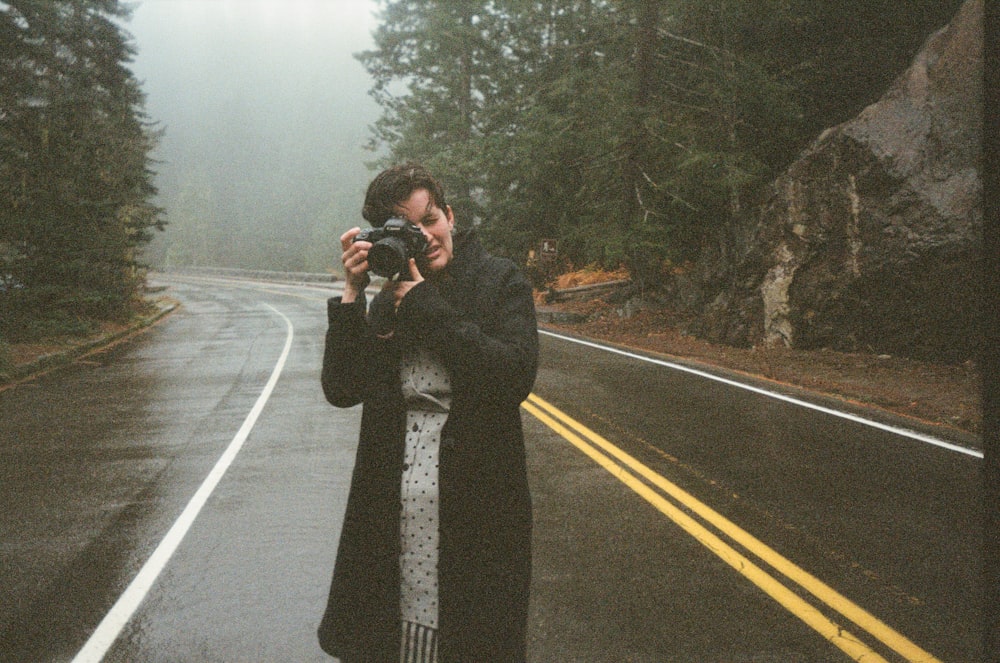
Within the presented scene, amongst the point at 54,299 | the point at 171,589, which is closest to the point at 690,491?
the point at 171,589

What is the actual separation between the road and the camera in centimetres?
214

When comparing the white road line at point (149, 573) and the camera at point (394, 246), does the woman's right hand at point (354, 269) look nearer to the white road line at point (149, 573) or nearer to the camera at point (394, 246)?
the camera at point (394, 246)

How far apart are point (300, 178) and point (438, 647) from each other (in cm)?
10775

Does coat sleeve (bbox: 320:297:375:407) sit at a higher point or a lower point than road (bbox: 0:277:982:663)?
higher

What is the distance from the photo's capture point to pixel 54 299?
18422mm

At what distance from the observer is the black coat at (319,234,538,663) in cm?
205

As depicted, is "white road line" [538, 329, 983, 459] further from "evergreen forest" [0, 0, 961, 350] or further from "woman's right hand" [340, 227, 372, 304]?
"evergreen forest" [0, 0, 961, 350]

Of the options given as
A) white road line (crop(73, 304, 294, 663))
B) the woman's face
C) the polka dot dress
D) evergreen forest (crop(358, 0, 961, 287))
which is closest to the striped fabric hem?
the polka dot dress

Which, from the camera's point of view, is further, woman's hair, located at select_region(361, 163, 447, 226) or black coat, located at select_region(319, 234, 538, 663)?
woman's hair, located at select_region(361, 163, 447, 226)

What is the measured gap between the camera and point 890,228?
13.2m

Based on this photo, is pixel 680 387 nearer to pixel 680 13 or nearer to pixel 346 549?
pixel 346 549

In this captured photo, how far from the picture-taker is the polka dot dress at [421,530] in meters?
2.07

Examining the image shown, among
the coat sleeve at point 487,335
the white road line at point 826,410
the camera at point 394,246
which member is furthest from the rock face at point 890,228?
the camera at point 394,246

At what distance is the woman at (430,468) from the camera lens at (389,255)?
0.05m
